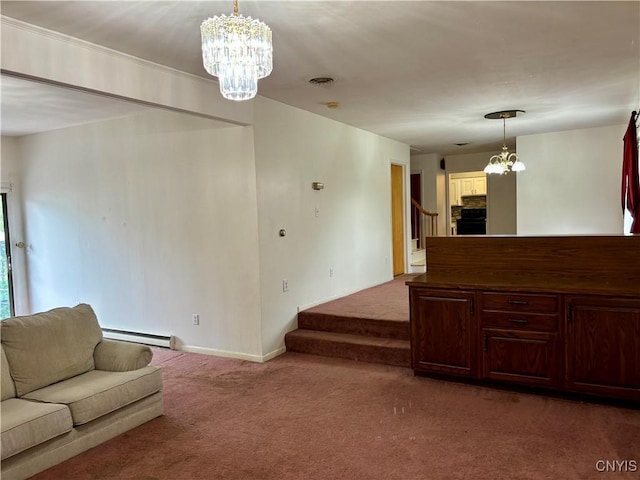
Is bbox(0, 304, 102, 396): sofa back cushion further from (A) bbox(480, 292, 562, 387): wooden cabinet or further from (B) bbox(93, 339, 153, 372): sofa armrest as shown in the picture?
(A) bbox(480, 292, 562, 387): wooden cabinet

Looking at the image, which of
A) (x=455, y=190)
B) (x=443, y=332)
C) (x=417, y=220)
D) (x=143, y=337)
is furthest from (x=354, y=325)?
(x=455, y=190)

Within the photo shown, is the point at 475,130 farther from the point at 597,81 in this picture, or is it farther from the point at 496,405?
the point at 496,405

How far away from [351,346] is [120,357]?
2250mm

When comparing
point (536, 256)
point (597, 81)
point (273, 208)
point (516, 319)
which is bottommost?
point (516, 319)

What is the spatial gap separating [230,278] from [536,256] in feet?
9.64

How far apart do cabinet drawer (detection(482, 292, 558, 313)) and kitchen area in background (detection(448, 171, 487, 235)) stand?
7828 mm

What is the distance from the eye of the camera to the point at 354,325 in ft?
16.8

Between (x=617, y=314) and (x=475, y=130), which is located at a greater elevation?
(x=475, y=130)

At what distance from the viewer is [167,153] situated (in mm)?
5211

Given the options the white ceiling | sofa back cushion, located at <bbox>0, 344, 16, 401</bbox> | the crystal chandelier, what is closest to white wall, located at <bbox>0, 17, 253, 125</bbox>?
the white ceiling

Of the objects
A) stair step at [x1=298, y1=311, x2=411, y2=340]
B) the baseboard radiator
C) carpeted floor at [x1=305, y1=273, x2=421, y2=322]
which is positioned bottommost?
the baseboard radiator

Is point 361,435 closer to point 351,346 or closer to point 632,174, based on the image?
point 351,346

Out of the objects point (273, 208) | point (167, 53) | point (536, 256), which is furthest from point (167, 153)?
point (536, 256)

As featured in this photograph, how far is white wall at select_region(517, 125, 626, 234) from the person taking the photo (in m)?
6.96
